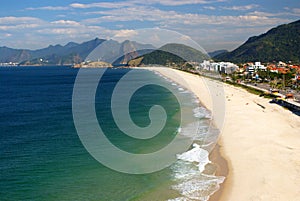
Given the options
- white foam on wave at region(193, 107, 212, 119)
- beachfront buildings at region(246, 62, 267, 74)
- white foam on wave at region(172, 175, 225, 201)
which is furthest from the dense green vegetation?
white foam on wave at region(172, 175, 225, 201)

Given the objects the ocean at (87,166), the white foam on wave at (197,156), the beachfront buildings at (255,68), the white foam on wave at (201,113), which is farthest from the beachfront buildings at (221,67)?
the white foam on wave at (197,156)

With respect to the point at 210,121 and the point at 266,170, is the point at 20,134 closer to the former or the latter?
the point at 210,121

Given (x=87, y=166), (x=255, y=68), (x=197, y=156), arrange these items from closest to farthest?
(x=87, y=166)
(x=197, y=156)
(x=255, y=68)

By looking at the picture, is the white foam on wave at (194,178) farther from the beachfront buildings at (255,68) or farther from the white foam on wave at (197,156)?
the beachfront buildings at (255,68)

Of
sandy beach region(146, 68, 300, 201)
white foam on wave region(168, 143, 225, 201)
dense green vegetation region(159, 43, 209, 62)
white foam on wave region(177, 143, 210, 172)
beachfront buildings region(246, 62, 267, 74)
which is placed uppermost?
dense green vegetation region(159, 43, 209, 62)

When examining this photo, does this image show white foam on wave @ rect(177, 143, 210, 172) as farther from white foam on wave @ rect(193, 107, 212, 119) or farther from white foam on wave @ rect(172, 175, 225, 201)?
white foam on wave @ rect(193, 107, 212, 119)

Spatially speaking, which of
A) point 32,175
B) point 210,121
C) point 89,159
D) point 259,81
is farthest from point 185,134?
point 259,81

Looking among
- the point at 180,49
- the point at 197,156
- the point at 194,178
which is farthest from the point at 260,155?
the point at 180,49

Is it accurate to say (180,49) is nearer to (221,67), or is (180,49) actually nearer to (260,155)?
(221,67)
